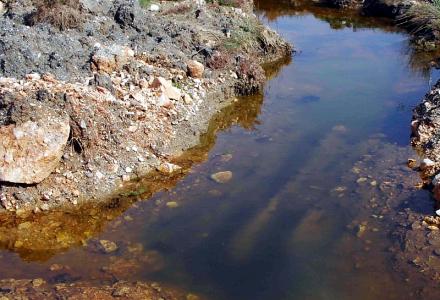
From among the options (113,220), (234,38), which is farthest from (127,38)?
(113,220)

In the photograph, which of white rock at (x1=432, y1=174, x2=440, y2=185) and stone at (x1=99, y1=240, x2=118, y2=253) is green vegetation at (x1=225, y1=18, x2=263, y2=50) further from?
stone at (x1=99, y1=240, x2=118, y2=253)

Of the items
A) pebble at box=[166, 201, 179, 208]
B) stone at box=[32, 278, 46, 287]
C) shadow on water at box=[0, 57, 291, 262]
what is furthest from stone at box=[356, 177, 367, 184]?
stone at box=[32, 278, 46, 287]

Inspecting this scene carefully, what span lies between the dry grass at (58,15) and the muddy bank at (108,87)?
4 cm

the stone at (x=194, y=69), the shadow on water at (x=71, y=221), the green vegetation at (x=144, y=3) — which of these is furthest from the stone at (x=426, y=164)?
the green vegetation at (x=144, y=3)

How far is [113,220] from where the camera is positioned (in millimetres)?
6922

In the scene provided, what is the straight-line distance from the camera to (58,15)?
9.94 m

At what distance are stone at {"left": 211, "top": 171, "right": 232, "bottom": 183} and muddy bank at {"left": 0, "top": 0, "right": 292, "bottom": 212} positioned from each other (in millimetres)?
656

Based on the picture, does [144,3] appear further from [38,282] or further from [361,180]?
[38,282]

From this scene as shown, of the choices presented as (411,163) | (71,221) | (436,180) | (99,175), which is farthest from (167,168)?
(436,180)

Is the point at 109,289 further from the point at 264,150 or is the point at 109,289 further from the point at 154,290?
the point at 264,150

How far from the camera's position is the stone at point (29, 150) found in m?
6.91

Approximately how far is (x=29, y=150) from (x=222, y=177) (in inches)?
101

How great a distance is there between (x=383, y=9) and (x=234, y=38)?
6879mm

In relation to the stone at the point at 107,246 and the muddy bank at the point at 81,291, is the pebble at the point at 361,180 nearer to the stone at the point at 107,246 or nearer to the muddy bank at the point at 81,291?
the muddy bank at the point at 81,291
